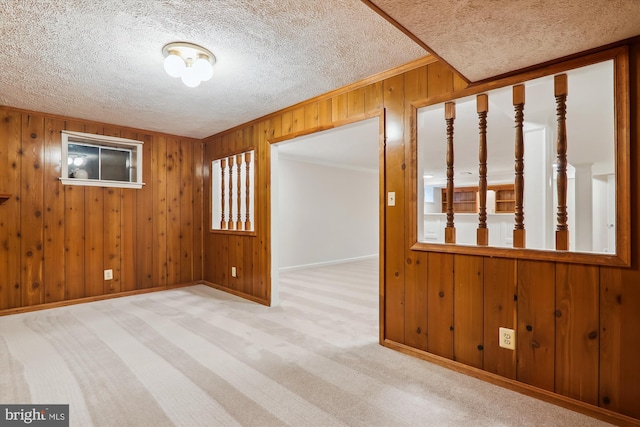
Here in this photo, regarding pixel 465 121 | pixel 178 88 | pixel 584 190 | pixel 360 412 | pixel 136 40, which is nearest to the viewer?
pixel 360 412

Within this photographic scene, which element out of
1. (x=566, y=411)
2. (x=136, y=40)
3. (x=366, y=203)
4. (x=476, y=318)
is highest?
(x=136, y=40)

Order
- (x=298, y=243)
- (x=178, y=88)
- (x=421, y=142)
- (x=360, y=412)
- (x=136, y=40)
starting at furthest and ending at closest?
(x=298, y=243) → (x=178, y=88) → (x=421, y=142) → (x=136, y=40) → (x=360, y=412)

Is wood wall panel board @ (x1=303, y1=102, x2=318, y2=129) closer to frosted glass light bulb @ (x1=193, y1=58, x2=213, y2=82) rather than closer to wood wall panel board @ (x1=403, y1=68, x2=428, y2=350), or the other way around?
wood wall panel board @ (x1=403, y1=68, x2=428, y2=350)

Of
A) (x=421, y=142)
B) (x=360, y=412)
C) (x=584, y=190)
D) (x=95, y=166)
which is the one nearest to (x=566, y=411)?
(x=360, y=412)

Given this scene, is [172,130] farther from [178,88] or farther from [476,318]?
[476,318]

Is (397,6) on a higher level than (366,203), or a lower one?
higher

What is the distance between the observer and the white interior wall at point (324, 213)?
6117 millimetres

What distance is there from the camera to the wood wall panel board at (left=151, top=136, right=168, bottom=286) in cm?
436

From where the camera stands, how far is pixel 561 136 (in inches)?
68.7

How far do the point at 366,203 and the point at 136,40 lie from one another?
644 centimetres

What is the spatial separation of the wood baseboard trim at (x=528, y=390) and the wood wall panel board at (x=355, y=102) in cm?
194

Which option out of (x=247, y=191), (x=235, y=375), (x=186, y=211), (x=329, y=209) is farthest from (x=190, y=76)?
(x=329, y=209)

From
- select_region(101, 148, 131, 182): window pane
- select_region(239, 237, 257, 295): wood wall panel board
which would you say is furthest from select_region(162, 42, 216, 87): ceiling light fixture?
select_region(101, 148, 131, 182): window pane

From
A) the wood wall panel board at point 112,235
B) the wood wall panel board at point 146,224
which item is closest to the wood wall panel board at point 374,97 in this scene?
the wood wall panel board at point 146,224
